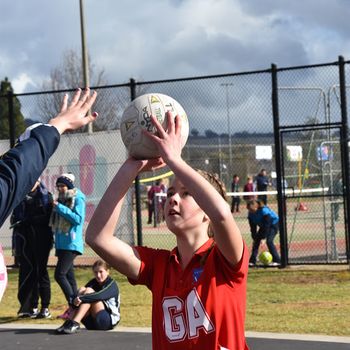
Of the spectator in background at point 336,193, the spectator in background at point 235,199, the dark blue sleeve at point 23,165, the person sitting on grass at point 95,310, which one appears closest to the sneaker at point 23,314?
the person sitting on grass at point 95,310

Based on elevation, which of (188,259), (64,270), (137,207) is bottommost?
(64,270)

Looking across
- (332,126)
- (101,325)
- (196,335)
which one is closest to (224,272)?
(196,335)

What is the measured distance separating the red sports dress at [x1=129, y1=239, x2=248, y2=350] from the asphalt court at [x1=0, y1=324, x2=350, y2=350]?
4474mm

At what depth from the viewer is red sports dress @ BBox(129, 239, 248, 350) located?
373 centimetres

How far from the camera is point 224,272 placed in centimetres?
381

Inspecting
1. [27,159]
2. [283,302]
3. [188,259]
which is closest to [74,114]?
[27,159]

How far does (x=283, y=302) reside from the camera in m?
11.1

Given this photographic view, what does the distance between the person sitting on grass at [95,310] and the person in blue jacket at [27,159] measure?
257 inches

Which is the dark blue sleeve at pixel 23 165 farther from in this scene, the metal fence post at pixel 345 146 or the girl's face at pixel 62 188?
the metal fence post at pixel 345 146

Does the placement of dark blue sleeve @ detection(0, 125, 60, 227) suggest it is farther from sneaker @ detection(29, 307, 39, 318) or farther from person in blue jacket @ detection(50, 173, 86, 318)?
sneaker @ detection(29, 307, 39, 318)

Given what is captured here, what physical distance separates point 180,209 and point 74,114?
0.87 metres

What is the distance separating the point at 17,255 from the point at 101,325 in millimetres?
2077

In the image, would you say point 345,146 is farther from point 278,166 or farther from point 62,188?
point 62,188

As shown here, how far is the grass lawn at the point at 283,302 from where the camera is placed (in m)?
9.45
